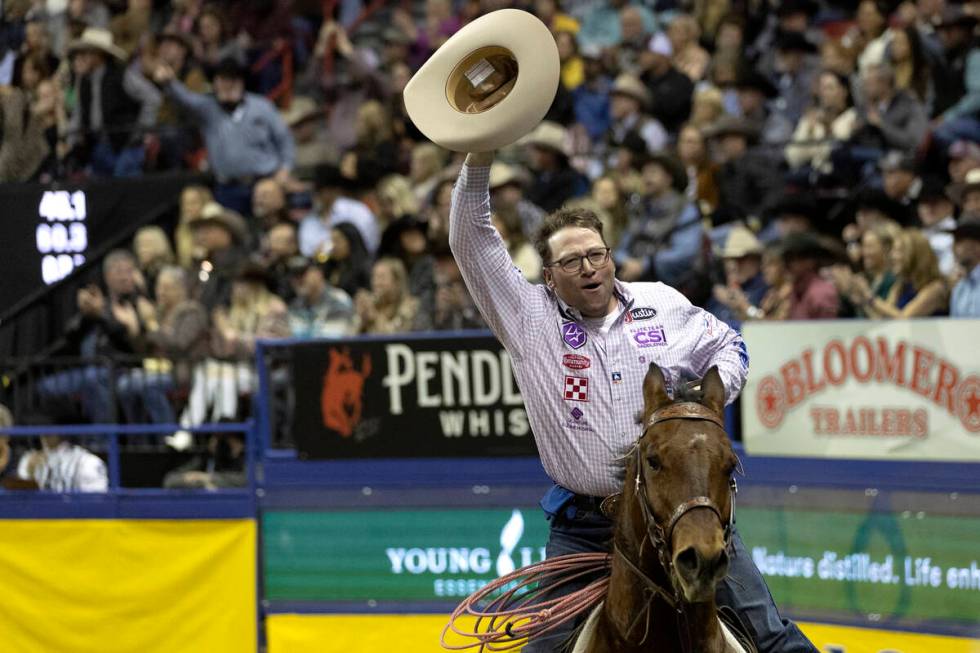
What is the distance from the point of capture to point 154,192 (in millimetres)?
14984

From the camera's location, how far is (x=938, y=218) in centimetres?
1073

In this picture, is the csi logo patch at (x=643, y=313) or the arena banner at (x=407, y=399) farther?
the arena banner at (x=407, y=399)

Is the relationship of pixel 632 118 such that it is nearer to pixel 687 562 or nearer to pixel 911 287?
pixel 911 287

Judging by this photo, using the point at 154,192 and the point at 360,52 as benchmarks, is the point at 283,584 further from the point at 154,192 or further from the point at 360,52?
the point at 360,52

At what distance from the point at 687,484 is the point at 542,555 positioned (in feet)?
17.0

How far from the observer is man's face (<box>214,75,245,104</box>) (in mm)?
15633

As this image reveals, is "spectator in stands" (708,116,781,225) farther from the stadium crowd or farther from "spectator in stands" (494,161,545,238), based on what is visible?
"spectator in stands" (494,161,545,238)

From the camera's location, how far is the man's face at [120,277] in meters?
13.0

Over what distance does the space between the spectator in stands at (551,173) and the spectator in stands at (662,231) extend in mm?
1334

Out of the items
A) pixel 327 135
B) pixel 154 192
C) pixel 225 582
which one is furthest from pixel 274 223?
pixel 225 582

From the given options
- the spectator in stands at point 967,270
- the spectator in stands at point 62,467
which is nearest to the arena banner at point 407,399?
the spectator in stands at point 62,467

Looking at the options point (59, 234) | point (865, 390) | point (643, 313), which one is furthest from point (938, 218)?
point (59, 234)

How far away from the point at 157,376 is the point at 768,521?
15.3 feet

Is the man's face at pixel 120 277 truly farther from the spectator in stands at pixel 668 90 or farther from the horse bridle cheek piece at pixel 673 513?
the horse bridle cheek piece at pixel 673 513
